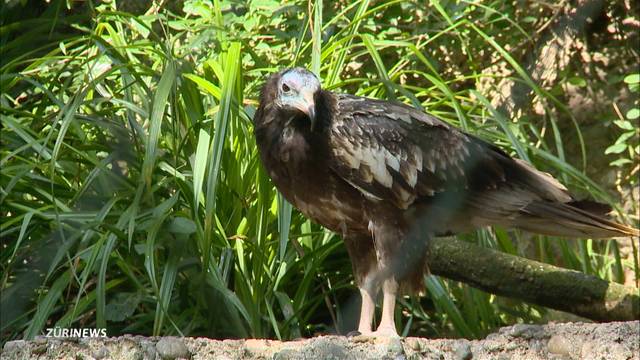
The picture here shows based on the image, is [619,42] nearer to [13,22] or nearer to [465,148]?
[465,148]

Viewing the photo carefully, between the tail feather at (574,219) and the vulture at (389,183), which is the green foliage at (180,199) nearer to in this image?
the vulture at (389,183)

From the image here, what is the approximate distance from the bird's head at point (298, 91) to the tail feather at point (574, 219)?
1052 millimetres

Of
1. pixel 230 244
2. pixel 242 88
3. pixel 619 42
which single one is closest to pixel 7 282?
pixel 230 244

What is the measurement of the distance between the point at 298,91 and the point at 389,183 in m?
0.48

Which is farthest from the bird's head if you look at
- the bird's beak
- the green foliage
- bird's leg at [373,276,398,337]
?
bird's leg at [373,276,398,337]

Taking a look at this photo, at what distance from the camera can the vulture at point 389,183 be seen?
3744 mm

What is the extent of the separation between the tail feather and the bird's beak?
104 cm

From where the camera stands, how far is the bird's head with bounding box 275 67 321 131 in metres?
3.70

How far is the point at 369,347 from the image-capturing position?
132 inches

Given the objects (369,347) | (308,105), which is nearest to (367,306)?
(369,347)

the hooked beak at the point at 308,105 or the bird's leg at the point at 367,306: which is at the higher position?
the hooked beak at the point at 308,105

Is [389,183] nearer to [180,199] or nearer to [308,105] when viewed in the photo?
[308,105]

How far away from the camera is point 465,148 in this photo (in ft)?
13.6

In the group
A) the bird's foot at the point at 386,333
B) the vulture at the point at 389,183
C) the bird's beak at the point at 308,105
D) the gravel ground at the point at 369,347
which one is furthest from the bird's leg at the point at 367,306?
the bird's beak at the point at 308,105
